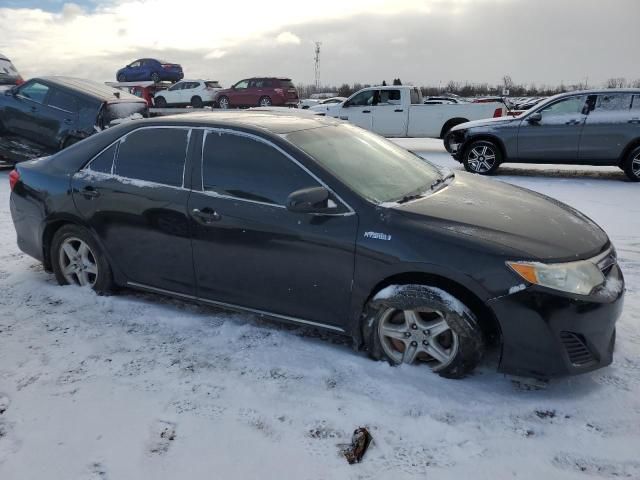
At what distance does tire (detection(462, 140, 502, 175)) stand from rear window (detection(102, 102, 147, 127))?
6183mm

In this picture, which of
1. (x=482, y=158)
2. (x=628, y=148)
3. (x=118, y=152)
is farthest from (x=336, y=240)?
(x=628, y=148)

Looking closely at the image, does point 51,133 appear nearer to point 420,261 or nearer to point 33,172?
point 33,172

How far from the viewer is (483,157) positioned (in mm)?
10102

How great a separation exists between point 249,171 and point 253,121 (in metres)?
0.50

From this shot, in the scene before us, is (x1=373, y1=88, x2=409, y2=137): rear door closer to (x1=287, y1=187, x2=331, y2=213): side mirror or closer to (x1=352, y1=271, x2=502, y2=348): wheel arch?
(x1=287, y1=187, x2=331, y2=213): side mirror

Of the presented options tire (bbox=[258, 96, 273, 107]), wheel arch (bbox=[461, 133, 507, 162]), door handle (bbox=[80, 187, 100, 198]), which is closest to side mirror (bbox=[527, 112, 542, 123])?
wheel arch (bbox=[461, 133, 507, 162])

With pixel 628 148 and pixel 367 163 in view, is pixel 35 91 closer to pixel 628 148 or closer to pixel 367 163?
pixel 367 163

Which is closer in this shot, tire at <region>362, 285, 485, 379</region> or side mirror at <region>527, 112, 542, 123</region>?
tire at <region>362, 285, 485, 379</region>

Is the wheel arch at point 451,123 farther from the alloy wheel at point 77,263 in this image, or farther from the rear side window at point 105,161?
the alloy wheel at point 77,263

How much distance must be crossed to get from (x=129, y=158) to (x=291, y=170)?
1418 millimetres

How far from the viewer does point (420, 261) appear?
9.68ft

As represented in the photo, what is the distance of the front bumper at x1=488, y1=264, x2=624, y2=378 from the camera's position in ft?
9.05

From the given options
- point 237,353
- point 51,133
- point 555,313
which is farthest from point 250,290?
point 51,133

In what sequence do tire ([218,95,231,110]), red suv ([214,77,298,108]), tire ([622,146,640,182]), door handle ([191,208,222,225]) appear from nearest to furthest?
door handle ([191,208,222,225])
tire ([622,146,640,182])
red suv ([214,77,298,108])
tire ([218,95,231,110])
